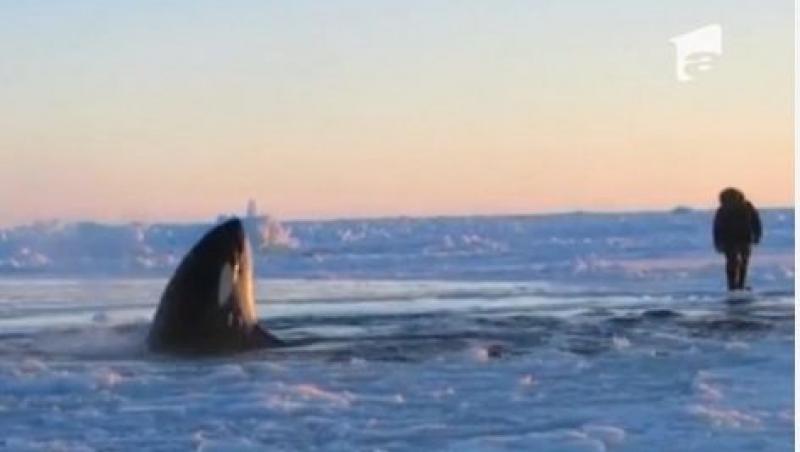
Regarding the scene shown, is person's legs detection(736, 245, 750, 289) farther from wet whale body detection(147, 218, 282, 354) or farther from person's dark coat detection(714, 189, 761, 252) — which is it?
wet whale body detection(147, 218, 282, 354)

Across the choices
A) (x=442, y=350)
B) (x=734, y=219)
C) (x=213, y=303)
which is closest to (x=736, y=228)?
(x=734, y=219)

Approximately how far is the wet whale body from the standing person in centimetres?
99

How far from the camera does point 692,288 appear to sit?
4.35m

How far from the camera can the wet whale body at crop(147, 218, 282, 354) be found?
410 centimetres

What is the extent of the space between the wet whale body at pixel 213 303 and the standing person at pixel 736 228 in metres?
0.99

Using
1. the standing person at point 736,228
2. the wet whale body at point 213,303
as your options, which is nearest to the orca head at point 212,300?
the wet whale body at point 213,303

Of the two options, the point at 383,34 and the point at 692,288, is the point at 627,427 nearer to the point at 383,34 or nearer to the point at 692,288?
the point at 692,288

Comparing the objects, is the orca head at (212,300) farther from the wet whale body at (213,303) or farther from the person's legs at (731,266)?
the person's legs at (731,266)

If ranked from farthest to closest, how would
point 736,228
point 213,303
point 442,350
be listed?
point 213,303 < point 442,350 < point 736,228

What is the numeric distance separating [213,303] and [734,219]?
4.41ft

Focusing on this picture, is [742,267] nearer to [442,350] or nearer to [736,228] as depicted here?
[736,228]

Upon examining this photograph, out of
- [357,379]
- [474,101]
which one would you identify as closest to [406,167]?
[474,101]

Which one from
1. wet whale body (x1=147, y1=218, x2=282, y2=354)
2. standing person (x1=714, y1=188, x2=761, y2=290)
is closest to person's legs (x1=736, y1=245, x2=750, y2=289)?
standing person (x1=714, y1=188, x2=761, y2=290)

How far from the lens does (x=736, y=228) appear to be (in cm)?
399
